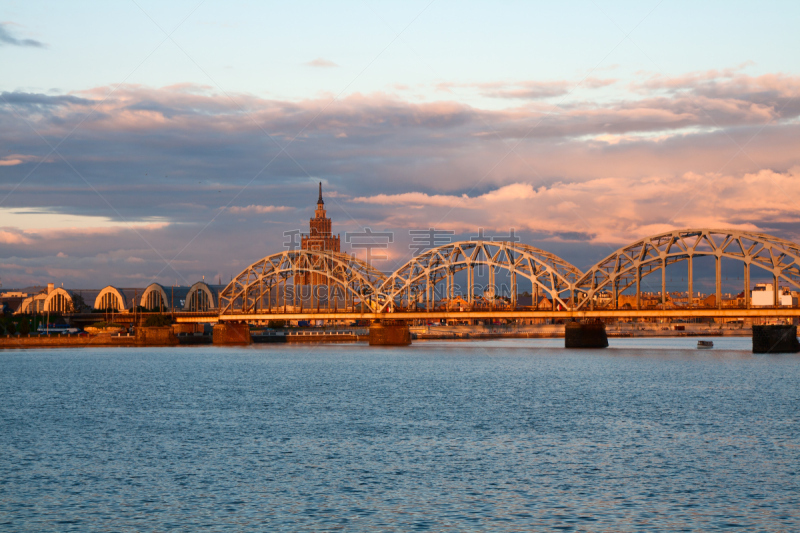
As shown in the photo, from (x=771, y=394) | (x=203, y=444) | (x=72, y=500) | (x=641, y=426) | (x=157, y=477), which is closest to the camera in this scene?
(x=72, y=500)

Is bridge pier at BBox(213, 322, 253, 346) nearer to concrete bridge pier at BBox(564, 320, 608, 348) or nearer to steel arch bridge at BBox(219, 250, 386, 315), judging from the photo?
steel arch bridge at BBox(219, 250, 386, 315)

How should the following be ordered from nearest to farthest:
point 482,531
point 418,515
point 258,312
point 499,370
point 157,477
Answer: point 482,531 → point 418,515 → point 157,477 → point 499,370 → point 258,312

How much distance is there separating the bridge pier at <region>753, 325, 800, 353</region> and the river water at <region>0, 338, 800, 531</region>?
36.7 m

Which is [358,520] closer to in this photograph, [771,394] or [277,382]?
[771,394]

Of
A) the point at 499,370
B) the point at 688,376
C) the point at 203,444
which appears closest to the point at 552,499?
the point at 203,444

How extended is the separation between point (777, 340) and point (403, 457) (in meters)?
81.5

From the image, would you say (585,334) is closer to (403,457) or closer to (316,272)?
(316,272)

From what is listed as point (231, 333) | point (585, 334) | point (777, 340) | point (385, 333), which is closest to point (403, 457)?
point (777, 340)

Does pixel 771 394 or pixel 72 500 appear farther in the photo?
pixel 771 394

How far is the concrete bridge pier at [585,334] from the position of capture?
123 meters

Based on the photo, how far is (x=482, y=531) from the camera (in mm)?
21688

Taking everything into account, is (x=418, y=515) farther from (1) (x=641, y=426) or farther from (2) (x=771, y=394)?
(2) (x=771, y=394)

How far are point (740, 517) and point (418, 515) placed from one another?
28.6 feet

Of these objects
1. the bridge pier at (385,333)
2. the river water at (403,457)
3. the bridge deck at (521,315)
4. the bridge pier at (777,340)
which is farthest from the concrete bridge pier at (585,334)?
the river water at (403,457)
